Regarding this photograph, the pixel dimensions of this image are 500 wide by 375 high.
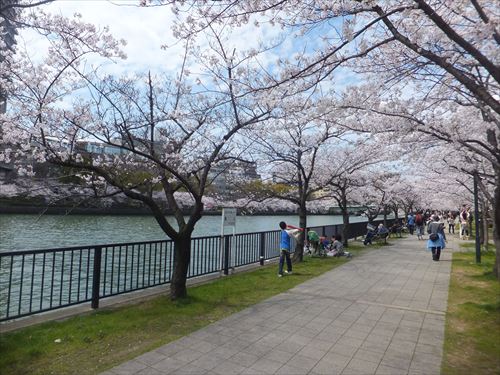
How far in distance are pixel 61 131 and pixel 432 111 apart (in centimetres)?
870

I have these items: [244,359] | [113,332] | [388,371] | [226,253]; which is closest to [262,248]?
[226,253]

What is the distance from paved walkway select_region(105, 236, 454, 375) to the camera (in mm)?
4039

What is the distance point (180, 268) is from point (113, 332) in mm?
2084

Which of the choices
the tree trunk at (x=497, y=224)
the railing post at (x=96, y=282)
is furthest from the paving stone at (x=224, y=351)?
the tree trunk at (x=497, y=224)

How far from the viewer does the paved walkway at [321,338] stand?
159 inches

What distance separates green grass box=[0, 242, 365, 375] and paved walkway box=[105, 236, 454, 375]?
325mm

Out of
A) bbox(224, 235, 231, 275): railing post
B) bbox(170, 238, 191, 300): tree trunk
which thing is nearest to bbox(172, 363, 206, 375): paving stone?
bbox(170, 238, 191, 300): tree trunk

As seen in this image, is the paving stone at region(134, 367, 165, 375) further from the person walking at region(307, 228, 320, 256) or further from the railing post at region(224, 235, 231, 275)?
the person walking at region(307, 228, 320, 256)

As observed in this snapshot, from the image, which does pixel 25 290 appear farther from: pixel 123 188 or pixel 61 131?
pixel 123 188

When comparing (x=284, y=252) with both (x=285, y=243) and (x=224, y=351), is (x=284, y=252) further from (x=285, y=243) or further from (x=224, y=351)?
(x=224, y=351)

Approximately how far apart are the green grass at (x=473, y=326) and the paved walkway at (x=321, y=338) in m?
0.17

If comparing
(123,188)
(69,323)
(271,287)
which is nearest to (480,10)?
(123,188)

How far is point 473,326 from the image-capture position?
570 centimetres

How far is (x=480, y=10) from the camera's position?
4203 millimetres
